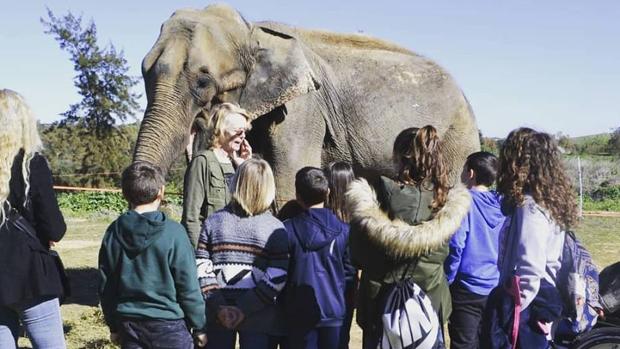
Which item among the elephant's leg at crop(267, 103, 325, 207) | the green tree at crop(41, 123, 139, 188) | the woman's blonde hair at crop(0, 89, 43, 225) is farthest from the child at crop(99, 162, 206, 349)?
the green tree at crop(41, 123, 139, 188)

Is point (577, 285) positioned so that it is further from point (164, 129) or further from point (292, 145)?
point (164, 129)

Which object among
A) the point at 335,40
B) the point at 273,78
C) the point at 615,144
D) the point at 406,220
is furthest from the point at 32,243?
the point at 615,144

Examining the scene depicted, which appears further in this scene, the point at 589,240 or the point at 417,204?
the point at 589,240

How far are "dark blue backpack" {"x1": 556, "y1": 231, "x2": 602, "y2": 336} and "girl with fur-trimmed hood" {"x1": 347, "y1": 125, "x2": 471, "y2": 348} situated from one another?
716 mm

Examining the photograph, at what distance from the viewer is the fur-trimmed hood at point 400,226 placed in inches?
141

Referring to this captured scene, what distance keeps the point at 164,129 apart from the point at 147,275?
3.45m

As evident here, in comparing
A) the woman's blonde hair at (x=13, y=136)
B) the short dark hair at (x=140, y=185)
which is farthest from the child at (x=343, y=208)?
the woman's blonde hair at (x=13, y=136)

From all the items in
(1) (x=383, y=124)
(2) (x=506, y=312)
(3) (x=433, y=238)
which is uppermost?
(1) (x=383, y=124)

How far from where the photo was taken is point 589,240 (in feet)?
48.5

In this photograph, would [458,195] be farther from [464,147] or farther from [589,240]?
[589,240]

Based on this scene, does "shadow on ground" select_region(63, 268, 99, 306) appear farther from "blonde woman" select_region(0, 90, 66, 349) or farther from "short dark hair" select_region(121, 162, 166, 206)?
"short dark hair" select_region(121, 162, 166, 206)

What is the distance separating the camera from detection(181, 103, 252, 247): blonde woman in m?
4.83

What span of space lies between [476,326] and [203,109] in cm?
378

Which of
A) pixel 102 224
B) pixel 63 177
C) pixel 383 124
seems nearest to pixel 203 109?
pixel 383 124
